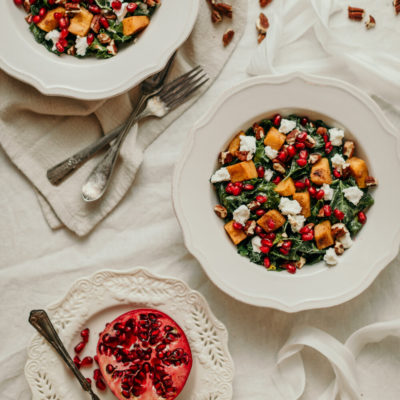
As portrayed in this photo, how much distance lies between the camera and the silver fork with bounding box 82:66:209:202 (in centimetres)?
242

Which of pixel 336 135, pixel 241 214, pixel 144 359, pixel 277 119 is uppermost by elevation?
pixel 277 119

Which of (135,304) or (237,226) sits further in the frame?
(135,304)

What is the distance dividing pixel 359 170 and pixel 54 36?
1497mm

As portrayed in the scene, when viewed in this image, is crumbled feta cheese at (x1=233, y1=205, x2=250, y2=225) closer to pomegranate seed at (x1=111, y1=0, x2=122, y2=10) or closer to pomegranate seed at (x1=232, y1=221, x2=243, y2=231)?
pomegranate seed at (x1=232, y1=221, x2=243, y2=231)

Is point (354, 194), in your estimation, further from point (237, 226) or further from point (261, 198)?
point (237, 226)

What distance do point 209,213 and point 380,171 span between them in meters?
0.77

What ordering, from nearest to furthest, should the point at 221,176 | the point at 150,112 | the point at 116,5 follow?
the point at 221,176 → the point at 116,5 → the point at 150,112

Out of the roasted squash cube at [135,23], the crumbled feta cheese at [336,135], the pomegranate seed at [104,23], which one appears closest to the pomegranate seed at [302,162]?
the crumbled feta cheese at [336,135]

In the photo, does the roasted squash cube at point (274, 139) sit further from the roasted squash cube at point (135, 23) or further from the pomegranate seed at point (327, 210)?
the roasted squash cube at point (135, 23)

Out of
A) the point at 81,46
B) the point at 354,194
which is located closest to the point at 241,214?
the point at 354,194

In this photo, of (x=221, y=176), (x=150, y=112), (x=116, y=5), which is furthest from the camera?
(x=150, y=112)

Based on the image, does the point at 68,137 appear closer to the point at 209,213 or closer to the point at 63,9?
the point at 63,9

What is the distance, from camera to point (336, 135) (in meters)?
2.23

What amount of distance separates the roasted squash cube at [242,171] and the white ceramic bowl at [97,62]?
1.77 ft
